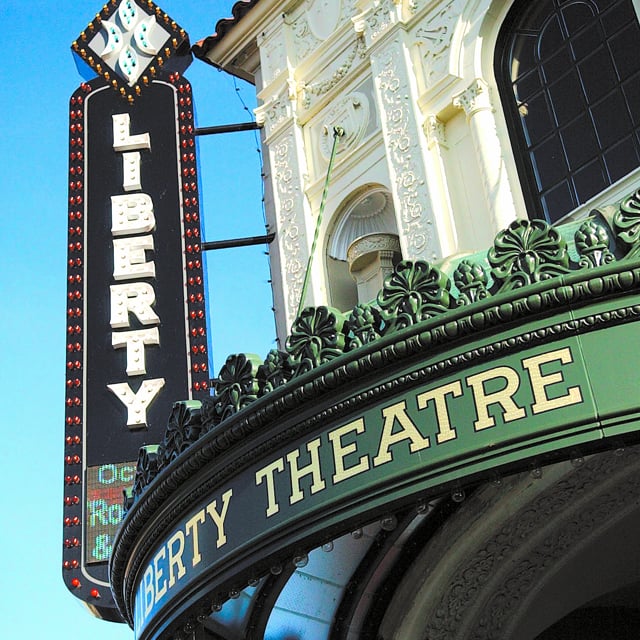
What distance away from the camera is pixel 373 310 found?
6434mm

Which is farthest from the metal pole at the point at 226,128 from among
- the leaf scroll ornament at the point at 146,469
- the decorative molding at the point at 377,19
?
the leaf scroll ornament at the point at 146,469

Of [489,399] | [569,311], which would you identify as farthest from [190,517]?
[569,311]

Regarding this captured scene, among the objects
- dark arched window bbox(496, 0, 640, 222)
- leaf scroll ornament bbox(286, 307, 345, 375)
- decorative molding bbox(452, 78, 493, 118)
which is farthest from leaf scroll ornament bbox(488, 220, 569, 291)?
decorative molding bbox(452, 78, 493, 118)

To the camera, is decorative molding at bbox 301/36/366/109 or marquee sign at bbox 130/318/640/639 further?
decorative molding at bbox 301/36/366/109

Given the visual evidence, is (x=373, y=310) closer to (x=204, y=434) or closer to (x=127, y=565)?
(x=204, y=434)

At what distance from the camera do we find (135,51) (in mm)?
15625

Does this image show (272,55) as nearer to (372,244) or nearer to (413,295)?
(372,244)

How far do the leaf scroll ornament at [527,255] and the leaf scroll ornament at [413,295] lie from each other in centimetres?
31

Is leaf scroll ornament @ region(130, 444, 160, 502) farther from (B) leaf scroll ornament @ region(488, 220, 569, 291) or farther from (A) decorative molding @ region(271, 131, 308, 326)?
(A) decorative molding @ region(271, 131, 308, 326)

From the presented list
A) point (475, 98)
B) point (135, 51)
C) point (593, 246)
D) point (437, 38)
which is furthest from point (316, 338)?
point (135, 51)

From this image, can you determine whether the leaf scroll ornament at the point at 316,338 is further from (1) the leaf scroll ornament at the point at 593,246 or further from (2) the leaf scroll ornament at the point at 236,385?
(1) the leaf scroll ornament at the point at 593,246

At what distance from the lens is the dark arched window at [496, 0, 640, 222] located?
33.3 ft

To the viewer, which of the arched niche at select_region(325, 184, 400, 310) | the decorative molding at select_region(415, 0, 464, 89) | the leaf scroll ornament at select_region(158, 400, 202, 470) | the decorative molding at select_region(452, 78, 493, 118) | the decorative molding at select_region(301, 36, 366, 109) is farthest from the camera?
the decorative molding at select_region(301, 36, 366, 109)

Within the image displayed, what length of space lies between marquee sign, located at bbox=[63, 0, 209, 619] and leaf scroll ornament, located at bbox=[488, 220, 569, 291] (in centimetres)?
687
